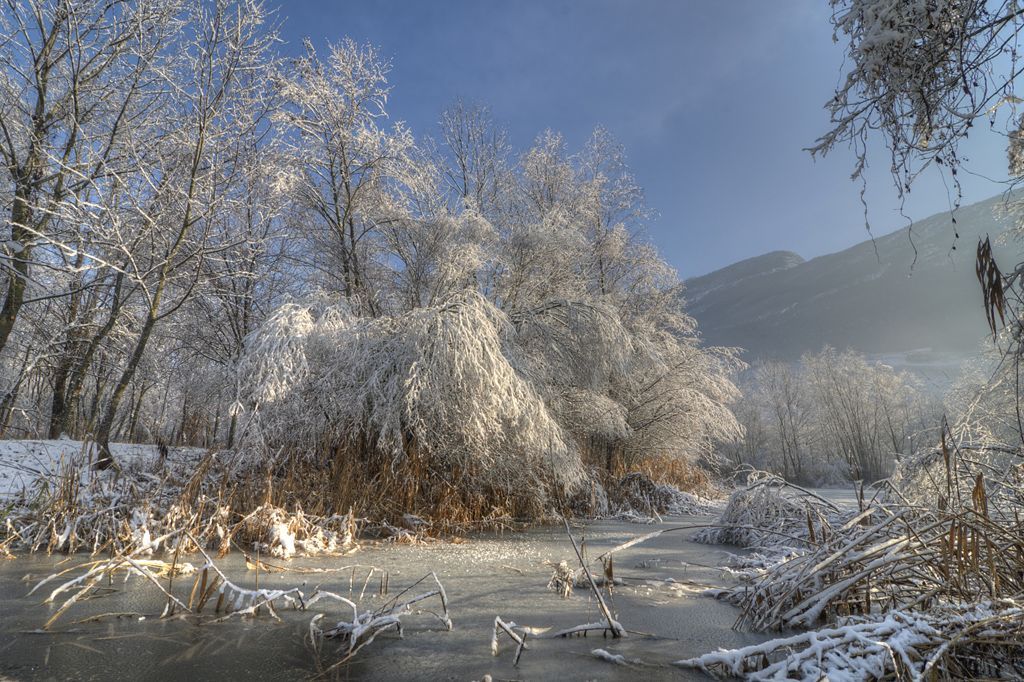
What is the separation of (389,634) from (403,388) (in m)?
4.47

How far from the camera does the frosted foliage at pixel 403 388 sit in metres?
7.02

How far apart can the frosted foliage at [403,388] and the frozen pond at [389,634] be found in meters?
2.40

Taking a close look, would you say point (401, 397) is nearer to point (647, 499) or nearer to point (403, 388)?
point (403, 388)

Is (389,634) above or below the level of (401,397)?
below

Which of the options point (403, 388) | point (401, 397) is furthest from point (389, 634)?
point (403, 388)

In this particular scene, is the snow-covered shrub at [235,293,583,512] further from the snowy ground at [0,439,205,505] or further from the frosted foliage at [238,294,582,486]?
the snowy ground at [0,439,205,505]

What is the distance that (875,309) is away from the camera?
285ft

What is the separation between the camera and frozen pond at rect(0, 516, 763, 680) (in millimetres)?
2459

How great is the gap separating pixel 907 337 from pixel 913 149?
307 ft

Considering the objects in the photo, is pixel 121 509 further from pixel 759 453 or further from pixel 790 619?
pixel 759 453

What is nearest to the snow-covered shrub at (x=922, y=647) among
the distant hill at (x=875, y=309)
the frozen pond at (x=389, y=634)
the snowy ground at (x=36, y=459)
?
the frozen pond at (x=389, y=634)

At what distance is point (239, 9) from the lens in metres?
8.54

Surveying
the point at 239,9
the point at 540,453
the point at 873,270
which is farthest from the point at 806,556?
the point at 873,270

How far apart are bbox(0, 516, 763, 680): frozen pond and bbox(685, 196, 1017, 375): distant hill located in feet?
207
